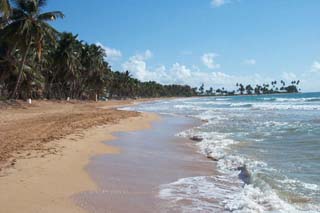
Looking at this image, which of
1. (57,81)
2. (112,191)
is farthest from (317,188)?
(57,81)

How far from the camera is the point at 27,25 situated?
2869 cm

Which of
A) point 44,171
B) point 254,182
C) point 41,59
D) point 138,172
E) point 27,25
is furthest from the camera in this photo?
point 41,59

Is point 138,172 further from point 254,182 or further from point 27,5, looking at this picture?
point 27,5

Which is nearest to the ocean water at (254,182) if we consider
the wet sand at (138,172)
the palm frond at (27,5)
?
the wet sand at (138,172)

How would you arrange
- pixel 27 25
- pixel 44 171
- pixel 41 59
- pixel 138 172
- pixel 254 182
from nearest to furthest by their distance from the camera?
pixel 254 182 → pixel 44 171 → pixel 138 172 → pixel 27 25 → pixel 41 59

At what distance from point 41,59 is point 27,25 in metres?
11.9

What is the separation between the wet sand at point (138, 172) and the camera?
5.88 m

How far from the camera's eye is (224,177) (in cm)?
814

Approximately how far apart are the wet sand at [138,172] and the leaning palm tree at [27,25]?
62.1 ft

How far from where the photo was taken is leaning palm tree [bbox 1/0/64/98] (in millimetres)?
29094

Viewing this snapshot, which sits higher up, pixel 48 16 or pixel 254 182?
pixel 48 16

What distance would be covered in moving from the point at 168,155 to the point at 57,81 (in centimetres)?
4800

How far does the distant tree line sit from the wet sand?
12035mm

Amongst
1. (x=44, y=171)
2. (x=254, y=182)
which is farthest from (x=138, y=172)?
(x=254, y=182)
